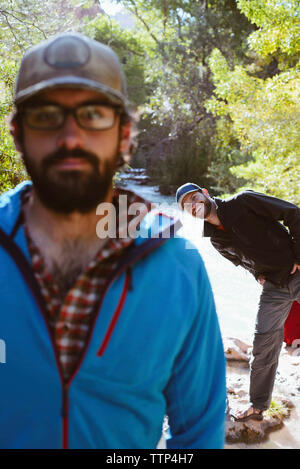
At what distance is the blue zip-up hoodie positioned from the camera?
1.03 metres

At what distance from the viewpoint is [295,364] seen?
450 centimetres

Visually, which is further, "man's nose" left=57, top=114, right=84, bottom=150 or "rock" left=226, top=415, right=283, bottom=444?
"rock" left=226, top=415, right=283, bottom=444

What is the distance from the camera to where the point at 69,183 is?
1.02 meters

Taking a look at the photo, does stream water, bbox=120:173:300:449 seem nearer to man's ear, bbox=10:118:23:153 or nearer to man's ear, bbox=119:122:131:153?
man's ear, bbox=119:122:131:153

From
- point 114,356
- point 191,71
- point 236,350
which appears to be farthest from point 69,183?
point 191,71

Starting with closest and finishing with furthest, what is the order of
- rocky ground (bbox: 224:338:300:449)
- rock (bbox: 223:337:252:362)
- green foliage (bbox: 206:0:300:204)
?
rocky ground (bbox: 224:338:300:449) < rock (bbox: 223:337:252:362) < green foliage (bbox: 206:0:300:204)

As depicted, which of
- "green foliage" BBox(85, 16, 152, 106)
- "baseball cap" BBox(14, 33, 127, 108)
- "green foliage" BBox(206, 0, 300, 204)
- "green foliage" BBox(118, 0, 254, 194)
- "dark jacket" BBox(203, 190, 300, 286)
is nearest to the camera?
"baseball cap" BBox(14, 33, 127, 108)

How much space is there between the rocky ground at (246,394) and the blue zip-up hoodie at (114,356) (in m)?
2.46

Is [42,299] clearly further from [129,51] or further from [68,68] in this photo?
[129,51]

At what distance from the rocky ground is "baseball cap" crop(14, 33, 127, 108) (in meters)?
3.06

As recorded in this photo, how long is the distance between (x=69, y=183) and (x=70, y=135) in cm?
11

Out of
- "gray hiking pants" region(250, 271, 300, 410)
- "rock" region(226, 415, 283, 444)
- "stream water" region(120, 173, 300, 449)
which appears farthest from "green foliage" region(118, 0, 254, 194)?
"rock" region(226, 415, 283, 444)

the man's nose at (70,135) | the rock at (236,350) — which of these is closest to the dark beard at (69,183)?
the man's nose at (70,135)

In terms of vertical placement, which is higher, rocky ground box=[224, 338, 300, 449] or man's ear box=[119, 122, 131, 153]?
man's ear box=[119, 122, 131, 153]
